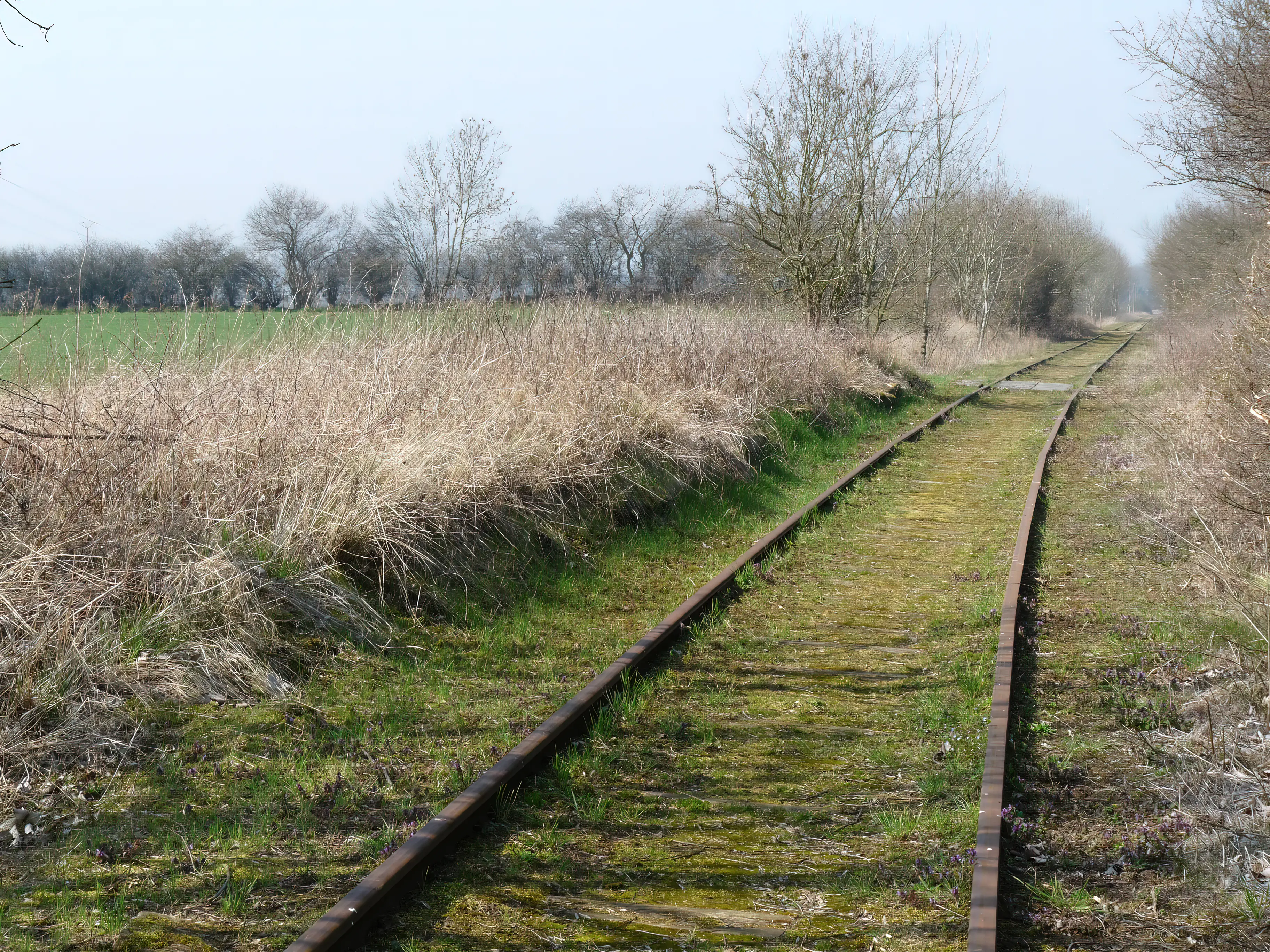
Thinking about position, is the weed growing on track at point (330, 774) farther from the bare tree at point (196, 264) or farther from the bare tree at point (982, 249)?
the bare tree at point (982, 249)

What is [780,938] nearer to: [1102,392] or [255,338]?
[255,338]

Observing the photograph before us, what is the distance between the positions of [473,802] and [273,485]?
3.11m

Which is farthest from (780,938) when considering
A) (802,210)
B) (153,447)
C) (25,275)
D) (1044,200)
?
(1044,200)

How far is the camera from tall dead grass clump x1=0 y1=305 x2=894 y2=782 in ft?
14.5

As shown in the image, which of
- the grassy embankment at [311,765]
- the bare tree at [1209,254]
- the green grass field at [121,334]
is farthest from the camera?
the bare tree at [1209,254]

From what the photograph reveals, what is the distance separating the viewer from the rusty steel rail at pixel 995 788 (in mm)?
2863

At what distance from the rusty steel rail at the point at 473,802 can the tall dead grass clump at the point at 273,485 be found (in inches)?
56.2

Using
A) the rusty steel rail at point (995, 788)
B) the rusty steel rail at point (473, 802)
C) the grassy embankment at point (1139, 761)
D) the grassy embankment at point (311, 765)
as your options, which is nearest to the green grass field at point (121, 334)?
the grassy embankment at point (311, 765)

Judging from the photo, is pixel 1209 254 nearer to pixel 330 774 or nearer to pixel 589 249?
pixel 589 249

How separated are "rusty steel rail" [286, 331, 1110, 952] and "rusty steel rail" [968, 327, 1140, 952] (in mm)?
1708

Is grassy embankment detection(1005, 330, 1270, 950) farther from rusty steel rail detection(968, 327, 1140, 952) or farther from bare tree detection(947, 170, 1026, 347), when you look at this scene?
bare tree detection(947, 170, 1026, 347)

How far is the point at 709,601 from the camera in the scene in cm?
622

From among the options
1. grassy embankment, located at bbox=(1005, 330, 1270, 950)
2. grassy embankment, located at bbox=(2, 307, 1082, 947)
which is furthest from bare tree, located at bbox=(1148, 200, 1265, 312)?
grassy embankment, located at bbox=(2, 307, 1082, 947)

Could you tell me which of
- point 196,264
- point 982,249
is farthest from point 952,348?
point 196,264
